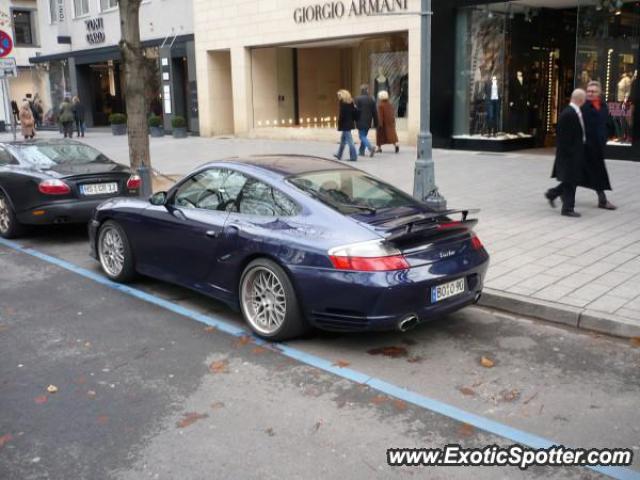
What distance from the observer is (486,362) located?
16.5 ft

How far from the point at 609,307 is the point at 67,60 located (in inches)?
1428

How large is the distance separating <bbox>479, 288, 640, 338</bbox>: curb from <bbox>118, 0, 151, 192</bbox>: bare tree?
8.67 meters

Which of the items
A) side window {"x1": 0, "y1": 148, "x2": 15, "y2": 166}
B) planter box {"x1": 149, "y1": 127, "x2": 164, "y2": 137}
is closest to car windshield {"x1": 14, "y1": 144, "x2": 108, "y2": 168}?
side window {"x1": 0, "y1": 148, "x2": 15, "y2": 166}

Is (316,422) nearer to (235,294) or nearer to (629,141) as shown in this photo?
(235,294)

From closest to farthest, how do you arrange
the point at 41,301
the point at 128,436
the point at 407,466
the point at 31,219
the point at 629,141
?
the point at 407,466
the point at 128,436
the point at 41,301
the point at 31,219
the point at 629,141

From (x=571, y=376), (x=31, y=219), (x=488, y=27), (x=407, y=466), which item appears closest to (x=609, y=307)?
(x=571, y=376)

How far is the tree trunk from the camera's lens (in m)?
13.3

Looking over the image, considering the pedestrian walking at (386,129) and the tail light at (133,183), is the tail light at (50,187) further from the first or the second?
the pedestrian walking at (386,129)

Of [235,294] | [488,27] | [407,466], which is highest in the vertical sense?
[488,27]

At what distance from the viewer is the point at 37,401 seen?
176 inches

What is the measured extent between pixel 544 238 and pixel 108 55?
2938cm

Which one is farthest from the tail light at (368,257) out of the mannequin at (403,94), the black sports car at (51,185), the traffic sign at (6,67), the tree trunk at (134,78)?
the mannequin at (403,94)

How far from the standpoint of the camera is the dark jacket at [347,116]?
17219mm

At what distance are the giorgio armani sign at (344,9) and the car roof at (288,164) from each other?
14.4 metres
